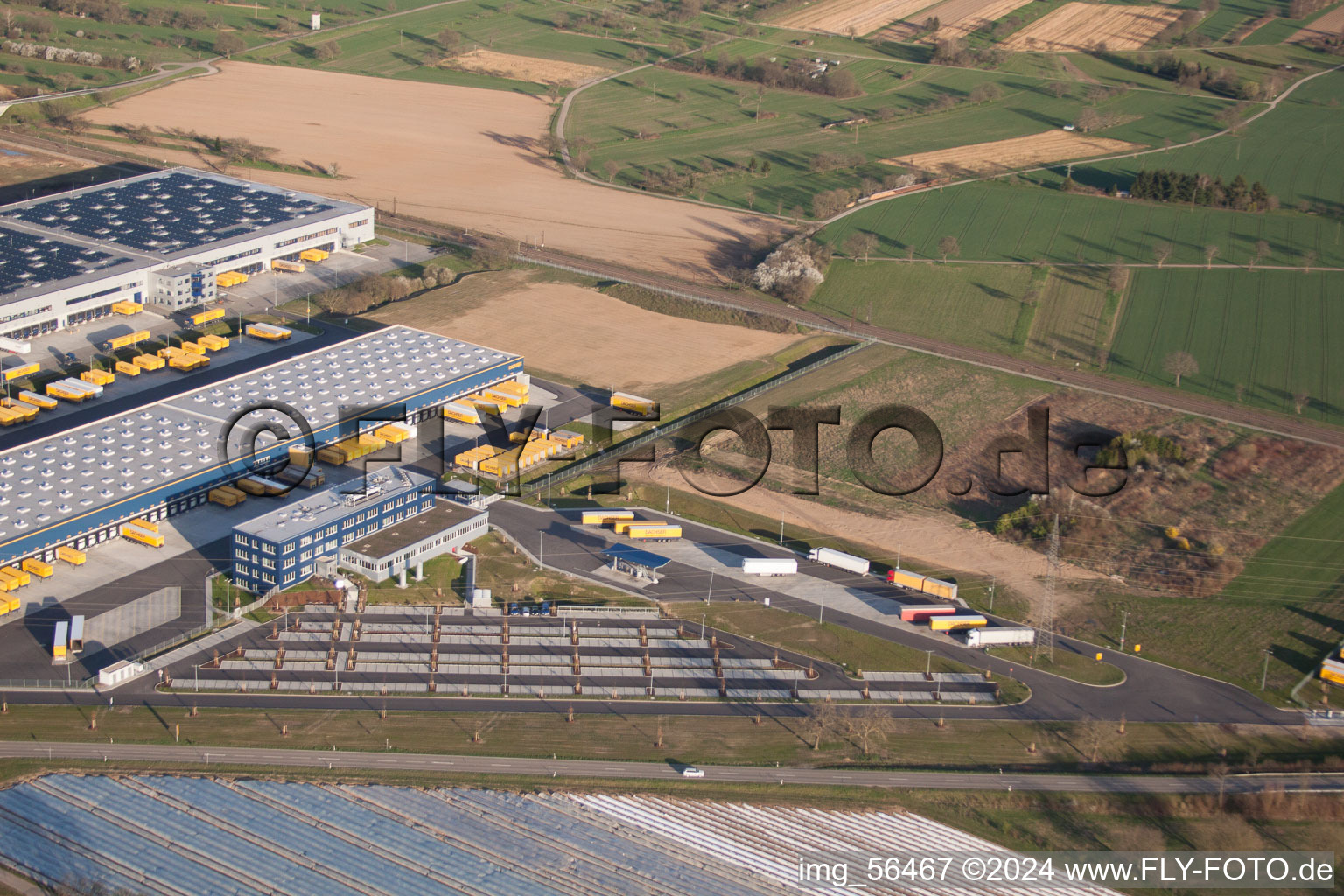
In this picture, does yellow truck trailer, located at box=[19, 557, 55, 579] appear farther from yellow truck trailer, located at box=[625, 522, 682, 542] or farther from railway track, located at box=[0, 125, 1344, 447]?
railway track, located at box=[0, 125, 1344, 447]

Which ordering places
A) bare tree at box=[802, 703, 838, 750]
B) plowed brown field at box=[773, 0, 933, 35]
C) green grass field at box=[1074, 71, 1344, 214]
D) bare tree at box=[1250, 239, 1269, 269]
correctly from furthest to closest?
plowed brown field at box=[773, 0, 933, 35] → green grass field at box=[1074, 71, 1344, 214] → bare tree at box=[1250, 239, 1269, 269] → bare tree at box=[802, 703, 838, 750]

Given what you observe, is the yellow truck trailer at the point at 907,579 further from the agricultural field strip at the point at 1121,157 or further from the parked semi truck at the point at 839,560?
the agricultural field strip at the point at 1121,157

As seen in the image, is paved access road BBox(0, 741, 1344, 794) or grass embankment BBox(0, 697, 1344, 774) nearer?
paved access road BBox(0, 741, 1344, 794)

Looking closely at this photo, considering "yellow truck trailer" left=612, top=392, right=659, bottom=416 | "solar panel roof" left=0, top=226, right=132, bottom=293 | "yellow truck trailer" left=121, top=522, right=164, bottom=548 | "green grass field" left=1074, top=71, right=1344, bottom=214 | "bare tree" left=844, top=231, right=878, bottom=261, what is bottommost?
"yellow truck trailer" left=121, top=522, right=164, bottom=548

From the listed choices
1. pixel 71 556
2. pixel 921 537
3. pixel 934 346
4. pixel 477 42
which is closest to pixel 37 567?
pixel 71 556

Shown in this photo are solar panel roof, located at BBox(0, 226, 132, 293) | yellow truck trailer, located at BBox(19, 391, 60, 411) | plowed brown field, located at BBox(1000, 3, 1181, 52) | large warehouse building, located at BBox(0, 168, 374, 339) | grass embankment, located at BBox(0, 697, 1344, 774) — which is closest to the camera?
grass embankment, located at BBox(0, 697, 1344, 774)

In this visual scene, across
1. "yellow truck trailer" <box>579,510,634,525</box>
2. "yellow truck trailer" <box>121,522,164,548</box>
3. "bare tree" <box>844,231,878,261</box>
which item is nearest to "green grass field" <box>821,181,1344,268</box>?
"bare tree" <box>844,231,878,261</box>

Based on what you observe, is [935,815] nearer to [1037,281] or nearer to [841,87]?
[1037,281]
